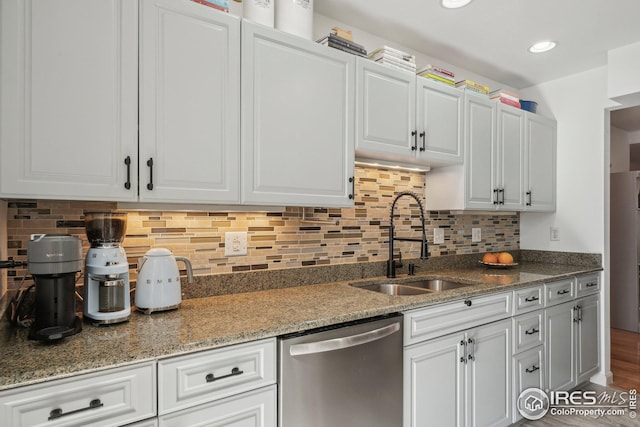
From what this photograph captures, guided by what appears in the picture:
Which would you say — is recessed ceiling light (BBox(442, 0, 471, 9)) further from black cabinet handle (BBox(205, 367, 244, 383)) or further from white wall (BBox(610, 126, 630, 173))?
white wall (BBox(610, 126, 630, 173))

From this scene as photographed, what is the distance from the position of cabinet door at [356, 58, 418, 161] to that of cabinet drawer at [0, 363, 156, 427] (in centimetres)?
143

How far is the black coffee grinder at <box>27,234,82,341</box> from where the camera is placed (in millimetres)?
1129

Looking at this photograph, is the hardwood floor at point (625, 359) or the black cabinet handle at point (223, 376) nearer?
the black cabinet handle at point (223, 376)

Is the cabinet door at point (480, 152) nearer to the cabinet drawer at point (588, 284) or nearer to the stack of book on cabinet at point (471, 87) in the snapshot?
the stack of book on cabinet at point (471, 87)

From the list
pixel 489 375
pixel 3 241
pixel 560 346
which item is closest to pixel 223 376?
pixel 3 241

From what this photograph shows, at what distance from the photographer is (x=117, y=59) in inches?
53.9

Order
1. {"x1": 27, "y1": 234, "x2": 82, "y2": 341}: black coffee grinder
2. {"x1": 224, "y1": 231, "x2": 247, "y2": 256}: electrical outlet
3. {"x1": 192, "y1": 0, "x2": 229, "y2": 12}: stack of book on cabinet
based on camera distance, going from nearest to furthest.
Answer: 1. {"x1": 27, "y1": 234, "x2": 82, "y2": 341}: black coffee grinder
2. {"x1": 192, "y1": 0, "x2": 229, "y2": 12}: stack of book on cabinet
3. {"x1": 224, "y1": 231, "x2": 247, "y2": 256}: electrical outlet

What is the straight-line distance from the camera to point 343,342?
150 cm

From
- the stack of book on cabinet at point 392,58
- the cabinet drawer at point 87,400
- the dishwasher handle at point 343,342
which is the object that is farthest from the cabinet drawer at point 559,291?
the cabinet drawer at point 87,400

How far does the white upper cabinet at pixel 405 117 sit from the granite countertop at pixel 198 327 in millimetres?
807

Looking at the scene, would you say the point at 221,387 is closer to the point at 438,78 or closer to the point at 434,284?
the point at 434,284

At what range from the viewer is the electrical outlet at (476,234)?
3.16m

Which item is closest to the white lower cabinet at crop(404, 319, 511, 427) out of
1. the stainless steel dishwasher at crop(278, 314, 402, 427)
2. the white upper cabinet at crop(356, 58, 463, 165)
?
the stainless steel dishwasher at crop(278, 314, 402, 427)

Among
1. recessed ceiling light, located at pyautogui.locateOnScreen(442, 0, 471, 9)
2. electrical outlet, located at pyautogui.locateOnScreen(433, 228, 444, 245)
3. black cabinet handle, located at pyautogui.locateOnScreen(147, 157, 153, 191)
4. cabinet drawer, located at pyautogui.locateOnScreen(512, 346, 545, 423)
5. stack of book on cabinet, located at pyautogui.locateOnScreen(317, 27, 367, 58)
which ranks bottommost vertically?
cabinet drawer, located at pyautogui.locateOnScreen(512, 346, 545, 423)
